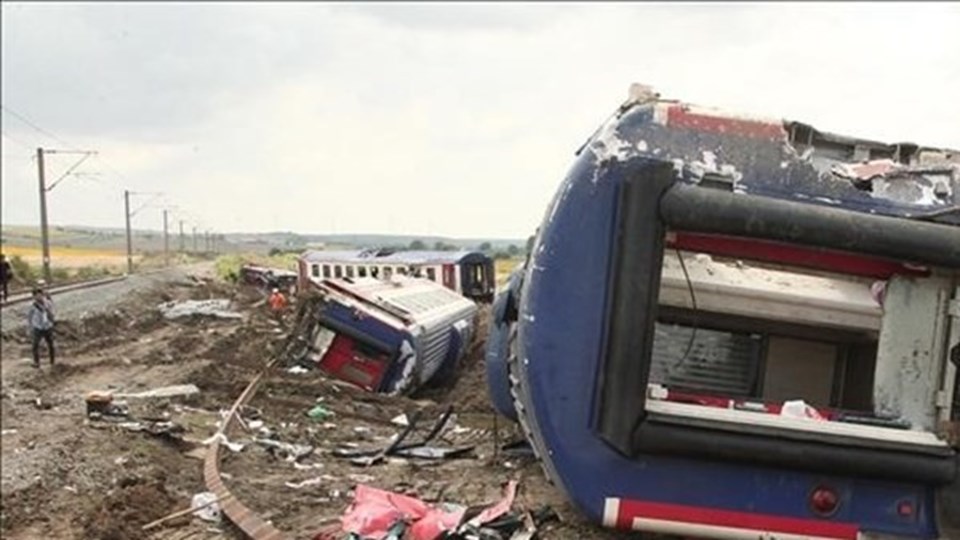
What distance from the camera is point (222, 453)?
7.47 meters

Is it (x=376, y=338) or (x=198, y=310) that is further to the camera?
(x=198, y=310)

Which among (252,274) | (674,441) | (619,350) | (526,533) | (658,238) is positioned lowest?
(252,274)

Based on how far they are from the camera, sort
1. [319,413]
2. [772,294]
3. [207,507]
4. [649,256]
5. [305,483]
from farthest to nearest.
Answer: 1. [319,413]
2. [305,483]
3. [207,507]
4. [772,294]
5. [649,256]

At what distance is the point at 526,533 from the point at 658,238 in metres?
1.65

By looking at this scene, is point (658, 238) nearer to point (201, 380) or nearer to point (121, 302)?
point (201, 380)

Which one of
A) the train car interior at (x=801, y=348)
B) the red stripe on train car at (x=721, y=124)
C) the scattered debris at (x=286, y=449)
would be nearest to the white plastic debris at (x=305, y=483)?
the scattered debris at (x=286, y=449)

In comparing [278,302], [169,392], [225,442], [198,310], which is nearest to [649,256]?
[225,442]

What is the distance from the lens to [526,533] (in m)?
4.40

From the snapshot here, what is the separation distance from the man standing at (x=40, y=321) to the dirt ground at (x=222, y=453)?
307 mm

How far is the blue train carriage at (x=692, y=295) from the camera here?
3.56 m

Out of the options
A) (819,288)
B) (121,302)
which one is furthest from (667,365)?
(121,302)

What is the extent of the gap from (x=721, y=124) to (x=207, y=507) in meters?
3.87

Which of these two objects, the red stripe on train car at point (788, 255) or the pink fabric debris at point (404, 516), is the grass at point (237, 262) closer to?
the pink fabric debris at point (404, 516)

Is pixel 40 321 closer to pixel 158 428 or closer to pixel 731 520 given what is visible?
pixel 158 428
